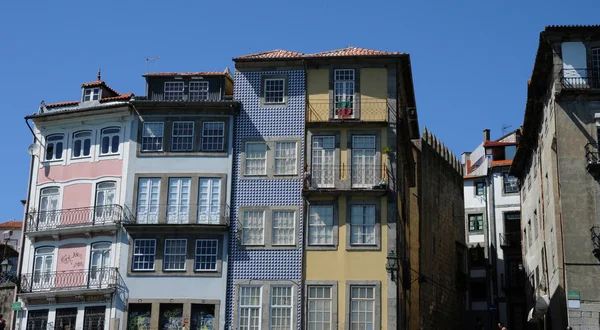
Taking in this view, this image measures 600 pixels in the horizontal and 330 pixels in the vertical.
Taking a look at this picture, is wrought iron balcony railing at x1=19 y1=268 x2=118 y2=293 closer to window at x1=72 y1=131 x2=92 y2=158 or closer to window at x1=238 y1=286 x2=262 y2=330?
window at x1=72 y1=131 x2=92 y2=158

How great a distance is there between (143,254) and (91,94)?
331 inches

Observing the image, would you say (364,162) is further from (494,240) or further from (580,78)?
(494,240)

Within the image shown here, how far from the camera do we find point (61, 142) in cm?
4188

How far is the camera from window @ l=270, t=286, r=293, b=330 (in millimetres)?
36594

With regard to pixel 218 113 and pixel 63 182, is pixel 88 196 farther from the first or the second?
pixel 218 113

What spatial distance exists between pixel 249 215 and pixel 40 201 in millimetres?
10376

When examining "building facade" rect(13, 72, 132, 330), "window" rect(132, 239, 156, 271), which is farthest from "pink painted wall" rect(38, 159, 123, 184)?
"window" rect(132, 239, 156, 271)

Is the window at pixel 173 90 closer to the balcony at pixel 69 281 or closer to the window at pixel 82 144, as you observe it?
the window at pixel 82 144

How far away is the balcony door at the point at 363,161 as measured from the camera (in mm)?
37312

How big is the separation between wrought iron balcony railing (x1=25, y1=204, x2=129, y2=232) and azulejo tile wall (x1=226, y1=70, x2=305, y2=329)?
517 centimetres

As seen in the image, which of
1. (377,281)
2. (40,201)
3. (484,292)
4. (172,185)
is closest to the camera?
(377,281)

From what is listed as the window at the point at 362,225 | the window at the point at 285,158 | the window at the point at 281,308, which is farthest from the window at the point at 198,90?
the window at the point at 281,308

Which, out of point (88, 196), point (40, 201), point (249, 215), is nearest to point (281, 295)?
point (249, 215)

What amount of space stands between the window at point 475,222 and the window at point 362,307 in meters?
31.1
